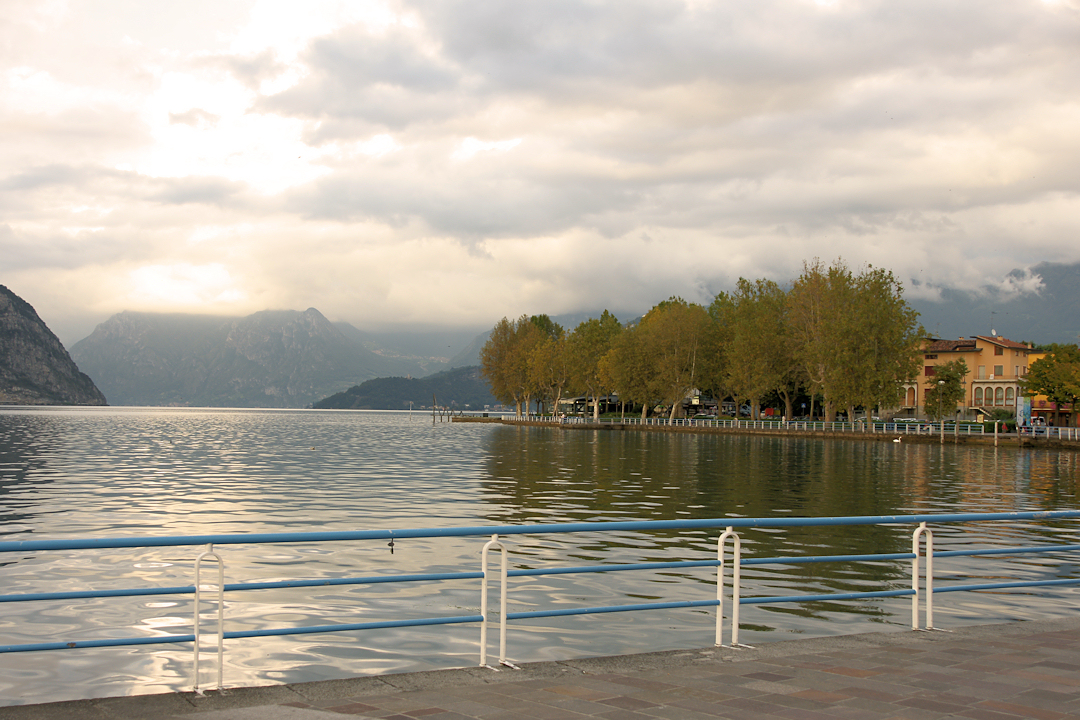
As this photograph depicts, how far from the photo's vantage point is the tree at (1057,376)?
3762 inches

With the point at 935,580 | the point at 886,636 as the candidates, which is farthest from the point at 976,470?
the point at 886,636

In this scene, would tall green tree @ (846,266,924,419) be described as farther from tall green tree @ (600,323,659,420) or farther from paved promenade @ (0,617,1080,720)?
paved promenade @ (0,617,1080,720)

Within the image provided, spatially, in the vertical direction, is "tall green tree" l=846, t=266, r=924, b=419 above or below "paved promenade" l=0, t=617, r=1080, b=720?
above

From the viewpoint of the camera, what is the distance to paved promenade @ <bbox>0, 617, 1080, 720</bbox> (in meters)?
6.48

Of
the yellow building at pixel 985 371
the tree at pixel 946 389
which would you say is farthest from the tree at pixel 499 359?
the tree at pixel 946 389

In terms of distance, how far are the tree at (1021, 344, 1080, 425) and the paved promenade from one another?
97.0 metres

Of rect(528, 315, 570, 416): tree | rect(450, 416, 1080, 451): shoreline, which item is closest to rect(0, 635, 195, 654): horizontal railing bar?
rect(450, 416, 1080, 451): shoreline

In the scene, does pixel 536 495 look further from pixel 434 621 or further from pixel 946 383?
pixel 946 383

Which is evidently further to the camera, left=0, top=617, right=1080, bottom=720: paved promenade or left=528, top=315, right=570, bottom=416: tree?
left=528, top=315, right=570, bottom=416: tree

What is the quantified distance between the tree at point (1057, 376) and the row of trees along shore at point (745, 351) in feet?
53.2

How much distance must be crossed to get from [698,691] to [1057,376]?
107m

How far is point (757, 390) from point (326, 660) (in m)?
101

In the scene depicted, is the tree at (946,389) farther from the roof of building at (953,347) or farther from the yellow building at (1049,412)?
the roof of building at (953,347)

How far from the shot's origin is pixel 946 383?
95.5 m
